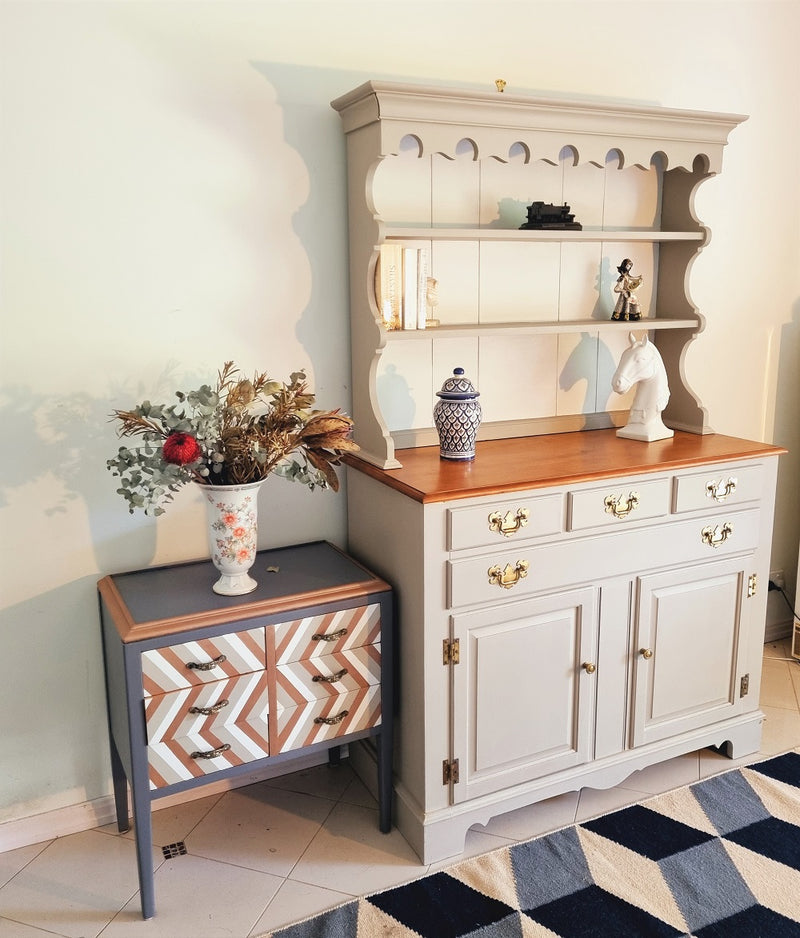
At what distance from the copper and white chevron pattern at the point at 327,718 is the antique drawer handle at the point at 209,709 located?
0.47 feet

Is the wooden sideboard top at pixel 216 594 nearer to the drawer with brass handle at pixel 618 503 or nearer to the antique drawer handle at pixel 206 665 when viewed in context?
the antique drawer handle at pixel 206 665

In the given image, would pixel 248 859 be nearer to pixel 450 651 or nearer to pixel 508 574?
pixel 450 651

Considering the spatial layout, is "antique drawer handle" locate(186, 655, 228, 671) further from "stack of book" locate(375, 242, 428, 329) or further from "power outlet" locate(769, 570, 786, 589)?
"power outlet" locate(769, 570, 786, 589)

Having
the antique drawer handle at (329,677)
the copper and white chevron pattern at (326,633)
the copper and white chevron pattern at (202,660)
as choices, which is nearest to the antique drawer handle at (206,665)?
the copper and white chevron pattern at (202,660)

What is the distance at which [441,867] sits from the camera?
6.91 feet

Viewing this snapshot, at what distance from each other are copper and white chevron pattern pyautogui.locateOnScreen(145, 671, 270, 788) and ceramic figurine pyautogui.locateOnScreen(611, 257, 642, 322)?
4.93ft

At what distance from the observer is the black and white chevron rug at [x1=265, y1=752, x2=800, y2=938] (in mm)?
1901

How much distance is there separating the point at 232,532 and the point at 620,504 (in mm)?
992

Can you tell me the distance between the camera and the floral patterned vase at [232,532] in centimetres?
197

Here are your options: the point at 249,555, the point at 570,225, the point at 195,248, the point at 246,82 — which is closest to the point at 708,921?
the point at 249,555

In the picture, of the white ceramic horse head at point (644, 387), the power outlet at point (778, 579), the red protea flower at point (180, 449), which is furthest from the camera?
Answer: the power outlet at point (778, 579)

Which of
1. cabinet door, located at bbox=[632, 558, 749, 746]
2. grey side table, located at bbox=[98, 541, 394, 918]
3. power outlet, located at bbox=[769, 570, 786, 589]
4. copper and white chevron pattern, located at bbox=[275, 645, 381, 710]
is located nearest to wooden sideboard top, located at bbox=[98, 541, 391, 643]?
grey side table, located at bbox=[98, 541, 394, 918]

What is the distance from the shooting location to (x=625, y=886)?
6.64ft

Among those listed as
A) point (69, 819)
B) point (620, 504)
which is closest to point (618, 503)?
point (620, 504)
